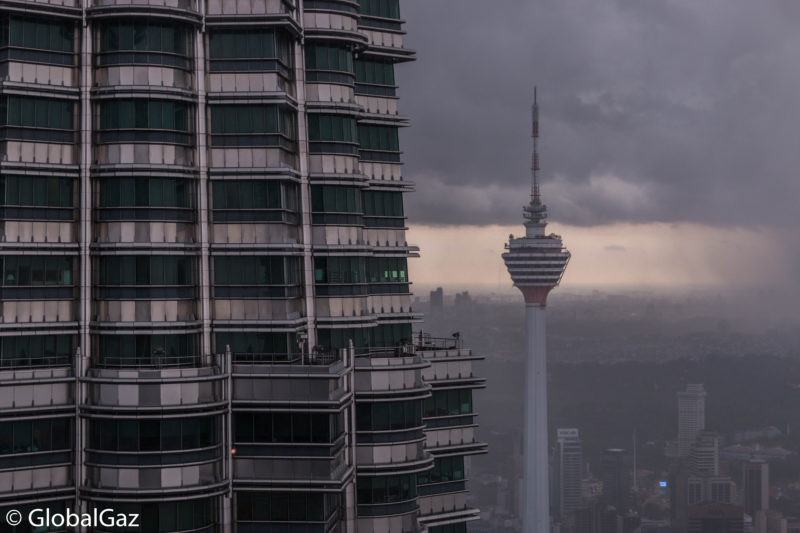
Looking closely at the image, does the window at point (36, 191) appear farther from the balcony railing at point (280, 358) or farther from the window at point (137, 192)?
the balcony railing at point (280, 358)

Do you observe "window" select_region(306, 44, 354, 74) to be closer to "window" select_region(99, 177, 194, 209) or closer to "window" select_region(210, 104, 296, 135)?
"window" select_region(210, 104, 296, 135)

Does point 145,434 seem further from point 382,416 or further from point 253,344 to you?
point 382,416

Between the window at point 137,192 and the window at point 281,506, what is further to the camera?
the window at point 281,506

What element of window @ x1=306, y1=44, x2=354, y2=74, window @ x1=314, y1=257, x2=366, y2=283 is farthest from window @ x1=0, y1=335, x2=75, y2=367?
window @ x1=306, y1=44, x2=354, y2=74

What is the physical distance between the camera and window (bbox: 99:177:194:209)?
72062 millimetres

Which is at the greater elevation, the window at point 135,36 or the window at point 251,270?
the window at point 135,36

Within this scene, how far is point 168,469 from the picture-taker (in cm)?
6938

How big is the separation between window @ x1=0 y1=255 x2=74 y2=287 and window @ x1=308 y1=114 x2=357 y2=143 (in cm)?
1986

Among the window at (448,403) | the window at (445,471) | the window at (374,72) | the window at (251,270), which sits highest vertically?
the window at (374,72)

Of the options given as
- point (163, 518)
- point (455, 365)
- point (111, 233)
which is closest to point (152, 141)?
point (111, 233)

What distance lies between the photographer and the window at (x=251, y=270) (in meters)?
74.6

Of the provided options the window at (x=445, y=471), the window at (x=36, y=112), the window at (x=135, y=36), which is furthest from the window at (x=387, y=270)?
the window at (x=36, y=112)

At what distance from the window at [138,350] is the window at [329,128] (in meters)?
18.6

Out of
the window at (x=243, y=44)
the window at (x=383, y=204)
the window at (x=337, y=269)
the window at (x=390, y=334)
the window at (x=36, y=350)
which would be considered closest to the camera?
the window at (x=36, y=350)
